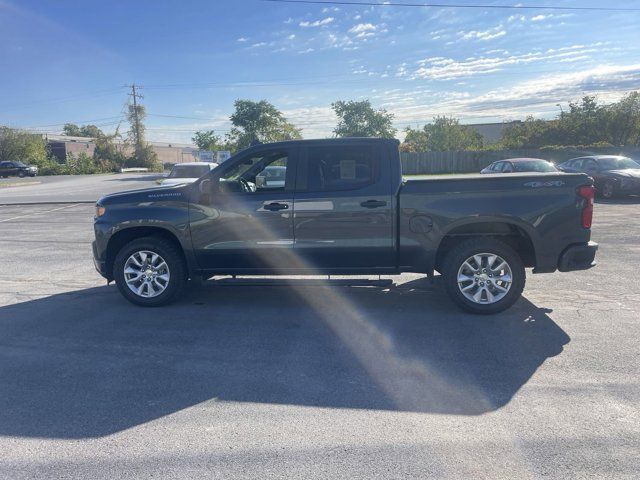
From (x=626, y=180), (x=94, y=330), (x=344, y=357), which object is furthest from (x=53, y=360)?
(x=626, y=180)

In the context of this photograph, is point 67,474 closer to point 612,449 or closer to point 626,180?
point 612,449

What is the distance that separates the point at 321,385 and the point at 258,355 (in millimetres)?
900

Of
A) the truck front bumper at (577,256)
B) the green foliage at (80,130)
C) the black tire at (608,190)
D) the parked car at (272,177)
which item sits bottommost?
the truck front bumper at (577,256)

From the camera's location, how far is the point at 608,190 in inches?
687

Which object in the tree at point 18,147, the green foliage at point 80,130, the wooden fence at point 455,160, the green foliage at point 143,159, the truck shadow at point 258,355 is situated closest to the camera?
the truck shadow at point 258,355

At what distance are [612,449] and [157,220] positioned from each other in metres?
5.01

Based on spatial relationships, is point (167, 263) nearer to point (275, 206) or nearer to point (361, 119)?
point (275, 206)

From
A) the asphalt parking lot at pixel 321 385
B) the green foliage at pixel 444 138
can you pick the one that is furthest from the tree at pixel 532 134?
the asphalt parking lot at pixel 321 385

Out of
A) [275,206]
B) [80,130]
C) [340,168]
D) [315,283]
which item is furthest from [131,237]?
[80,130]

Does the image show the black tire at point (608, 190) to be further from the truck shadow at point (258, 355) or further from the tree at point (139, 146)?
the tree at point (139, 146)

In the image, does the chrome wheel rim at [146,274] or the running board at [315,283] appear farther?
the chrome wheel rim at [146,274]

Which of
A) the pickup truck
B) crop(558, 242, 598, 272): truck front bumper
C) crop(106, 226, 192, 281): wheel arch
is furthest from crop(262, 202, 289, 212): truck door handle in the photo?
crop(558, 242, 598, 272): truck front bumper

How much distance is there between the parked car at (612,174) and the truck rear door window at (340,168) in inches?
570

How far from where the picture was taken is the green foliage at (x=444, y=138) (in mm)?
57875
